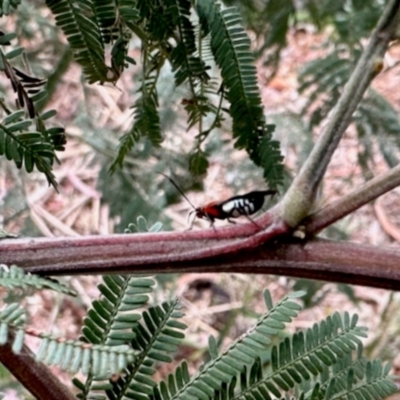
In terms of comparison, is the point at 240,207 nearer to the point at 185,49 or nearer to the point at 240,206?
the point at 240,206

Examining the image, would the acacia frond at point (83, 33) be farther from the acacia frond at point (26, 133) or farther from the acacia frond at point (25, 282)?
the acacia frond at point (25, 282)

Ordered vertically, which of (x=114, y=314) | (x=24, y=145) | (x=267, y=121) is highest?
(x=24, y=145)

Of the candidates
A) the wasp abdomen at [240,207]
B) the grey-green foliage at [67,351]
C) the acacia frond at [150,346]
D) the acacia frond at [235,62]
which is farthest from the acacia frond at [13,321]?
the acacia frond at [235,62]

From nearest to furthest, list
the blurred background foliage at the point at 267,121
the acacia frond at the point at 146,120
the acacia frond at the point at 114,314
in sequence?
the acacia frond at the point at 114,314 < the acacia frond at the point at 146,120 < the blurred background foliage at the point at 267,121

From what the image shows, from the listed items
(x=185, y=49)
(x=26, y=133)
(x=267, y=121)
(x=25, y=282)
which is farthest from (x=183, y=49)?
(x=267, y=121)

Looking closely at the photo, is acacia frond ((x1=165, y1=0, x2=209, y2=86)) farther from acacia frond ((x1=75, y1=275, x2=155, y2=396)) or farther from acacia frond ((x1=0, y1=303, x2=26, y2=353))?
acacia frond ((x1=0, y1=303, x2=26, y2=353))
